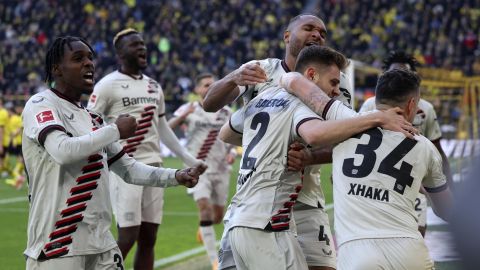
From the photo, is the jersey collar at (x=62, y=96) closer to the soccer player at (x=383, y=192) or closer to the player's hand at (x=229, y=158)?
the soccer player at (x=383, y=192)

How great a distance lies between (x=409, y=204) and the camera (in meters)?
4.32

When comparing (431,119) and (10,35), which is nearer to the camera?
(431,119)

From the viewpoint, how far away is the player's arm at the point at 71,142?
15.0ft

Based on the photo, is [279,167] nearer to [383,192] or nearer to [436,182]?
[383,192]

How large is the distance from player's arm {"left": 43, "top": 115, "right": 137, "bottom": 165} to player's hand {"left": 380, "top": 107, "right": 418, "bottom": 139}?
4.97ft

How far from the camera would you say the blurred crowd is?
122ft

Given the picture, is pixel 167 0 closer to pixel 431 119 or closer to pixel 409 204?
pixel 431 119

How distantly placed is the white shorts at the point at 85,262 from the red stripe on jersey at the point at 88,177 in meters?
0.42

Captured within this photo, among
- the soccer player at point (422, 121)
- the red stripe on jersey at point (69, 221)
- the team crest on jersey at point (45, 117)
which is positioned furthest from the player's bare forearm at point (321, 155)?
the soccer player at point (422, 121)

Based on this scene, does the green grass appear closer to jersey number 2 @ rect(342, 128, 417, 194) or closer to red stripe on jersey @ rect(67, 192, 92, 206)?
jersey number 2 @ rect(342, 128, 417, 194)

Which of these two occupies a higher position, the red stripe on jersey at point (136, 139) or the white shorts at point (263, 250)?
the white shorts at point (263, 250)

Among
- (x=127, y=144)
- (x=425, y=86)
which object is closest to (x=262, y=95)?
(x=127, y=144)

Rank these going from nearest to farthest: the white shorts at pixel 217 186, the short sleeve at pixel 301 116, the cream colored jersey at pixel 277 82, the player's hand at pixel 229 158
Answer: the short sleeve at pixel 301 116 < the cream colored jersey at pixel 277 82 < the white shorts at pixel 217 186 < the player's hand at pixel 229 158

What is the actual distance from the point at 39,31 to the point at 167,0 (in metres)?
6.78
